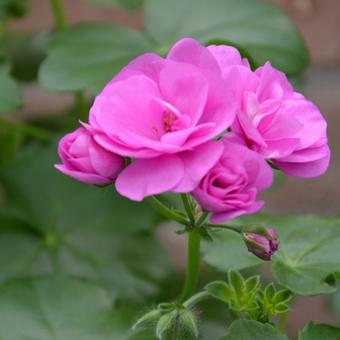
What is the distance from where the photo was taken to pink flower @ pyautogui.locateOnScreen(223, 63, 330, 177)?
640mm

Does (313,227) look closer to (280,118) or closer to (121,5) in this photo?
(280,118)

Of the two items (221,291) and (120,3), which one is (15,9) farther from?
(221,291)

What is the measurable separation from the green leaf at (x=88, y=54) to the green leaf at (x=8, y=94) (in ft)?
0.10

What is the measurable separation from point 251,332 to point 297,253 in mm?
162

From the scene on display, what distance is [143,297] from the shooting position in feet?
3.70

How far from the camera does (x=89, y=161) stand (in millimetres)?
627

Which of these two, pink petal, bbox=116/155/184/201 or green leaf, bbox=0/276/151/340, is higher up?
pink petal, bbox=116/155/184/201

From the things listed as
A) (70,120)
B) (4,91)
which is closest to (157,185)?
(4,91)

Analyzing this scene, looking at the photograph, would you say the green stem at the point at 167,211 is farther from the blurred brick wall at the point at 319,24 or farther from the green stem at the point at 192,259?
the blurred brick wall at the point at 319,24

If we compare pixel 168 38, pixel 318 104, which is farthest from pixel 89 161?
pixel 318 104

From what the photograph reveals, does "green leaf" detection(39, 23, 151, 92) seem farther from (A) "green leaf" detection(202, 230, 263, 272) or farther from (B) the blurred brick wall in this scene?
(B) the blurred brick wall

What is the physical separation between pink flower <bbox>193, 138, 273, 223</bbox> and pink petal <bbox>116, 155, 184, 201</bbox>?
0.02 meters

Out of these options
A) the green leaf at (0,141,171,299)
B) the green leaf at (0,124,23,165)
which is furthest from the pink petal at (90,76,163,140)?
the green leaf at (0,124,23,165)

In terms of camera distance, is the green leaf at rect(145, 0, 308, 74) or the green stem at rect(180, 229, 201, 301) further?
the green leaf at rect(145, 0, 308, 74)
